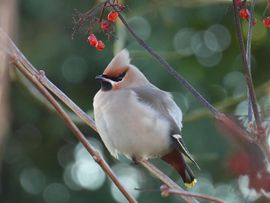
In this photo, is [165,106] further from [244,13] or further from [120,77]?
[244,13]

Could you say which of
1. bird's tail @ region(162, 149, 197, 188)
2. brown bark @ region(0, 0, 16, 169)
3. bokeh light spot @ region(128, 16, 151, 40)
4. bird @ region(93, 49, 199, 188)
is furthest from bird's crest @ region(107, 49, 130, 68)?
bokeh light spot @ region(128, 16, 151, 40)

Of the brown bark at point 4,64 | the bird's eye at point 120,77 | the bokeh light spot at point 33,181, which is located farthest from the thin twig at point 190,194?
the bokeh light spot at point 33,181

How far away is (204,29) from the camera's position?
213 inches

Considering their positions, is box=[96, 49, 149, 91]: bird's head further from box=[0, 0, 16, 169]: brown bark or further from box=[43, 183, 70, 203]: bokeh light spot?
box=[43, 183, 70, 203]: bokeh light spot

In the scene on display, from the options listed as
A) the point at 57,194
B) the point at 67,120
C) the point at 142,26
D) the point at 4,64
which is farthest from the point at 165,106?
the point at 57,194

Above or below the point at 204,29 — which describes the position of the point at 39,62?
above

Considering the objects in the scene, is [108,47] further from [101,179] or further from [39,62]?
[101,179]

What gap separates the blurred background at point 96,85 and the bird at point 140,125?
224 centimetres

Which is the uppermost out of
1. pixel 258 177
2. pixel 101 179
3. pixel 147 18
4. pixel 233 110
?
pixel 258 177

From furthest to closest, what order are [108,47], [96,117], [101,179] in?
[101,179]
[108,47]
[96,117]

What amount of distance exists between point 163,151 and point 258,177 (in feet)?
3.89

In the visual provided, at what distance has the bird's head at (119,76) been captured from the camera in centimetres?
238

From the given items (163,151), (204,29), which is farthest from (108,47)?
(163,151)

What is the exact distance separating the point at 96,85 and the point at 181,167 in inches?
127
